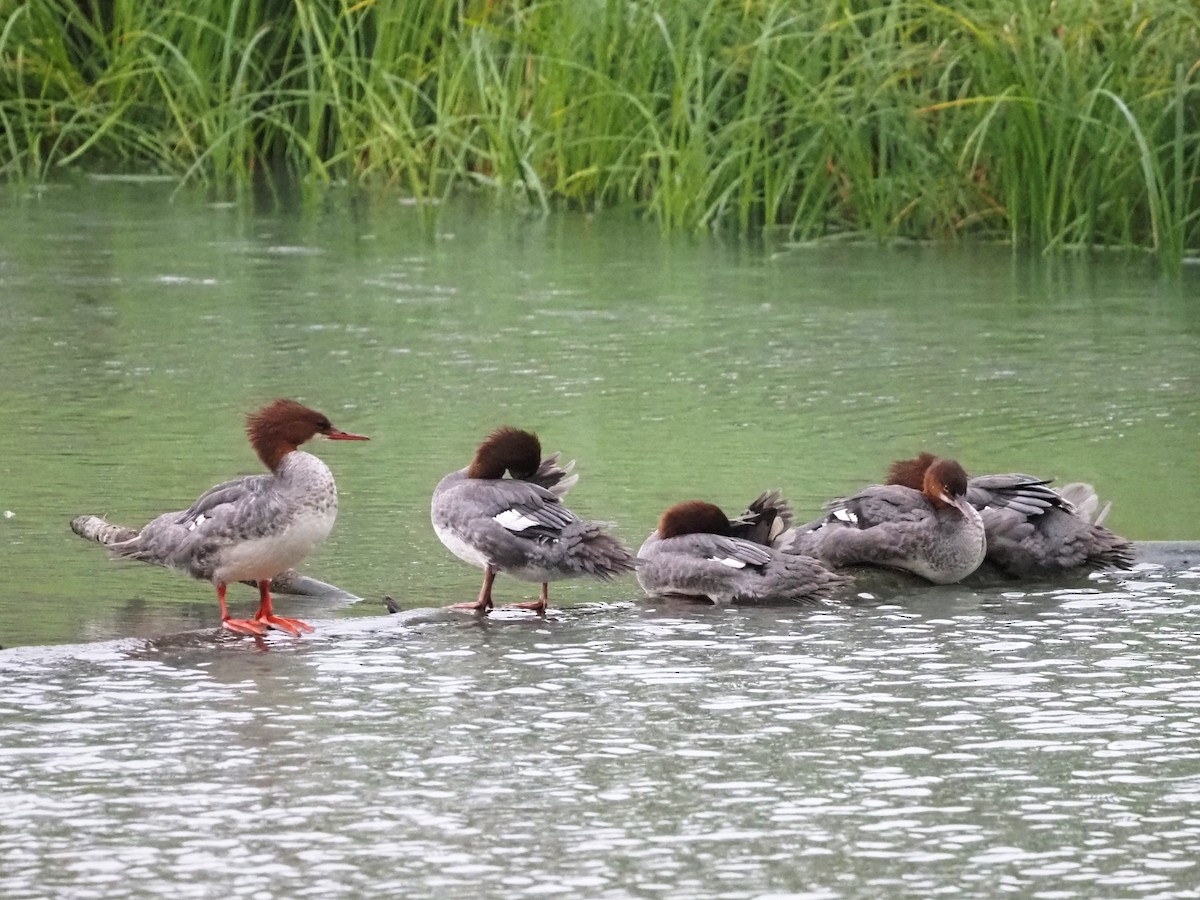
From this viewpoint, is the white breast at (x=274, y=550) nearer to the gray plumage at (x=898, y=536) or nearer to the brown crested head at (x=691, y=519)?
the brown crested head at (x=691, y=519)

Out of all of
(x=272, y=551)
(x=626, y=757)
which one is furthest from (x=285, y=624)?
(x=626, y=757)

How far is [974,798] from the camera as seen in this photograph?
4.67 metres

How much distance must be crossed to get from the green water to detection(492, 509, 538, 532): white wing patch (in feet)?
1.25

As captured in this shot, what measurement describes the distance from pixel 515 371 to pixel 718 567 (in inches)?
154

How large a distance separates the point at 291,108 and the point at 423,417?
8.31m

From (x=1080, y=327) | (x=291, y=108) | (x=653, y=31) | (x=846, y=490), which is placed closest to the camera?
(x=846, y=490)

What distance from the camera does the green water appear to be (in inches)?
291

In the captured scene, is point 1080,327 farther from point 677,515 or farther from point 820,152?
point 677,515

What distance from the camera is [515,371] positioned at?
1019 cm

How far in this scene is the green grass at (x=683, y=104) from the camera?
507 inches

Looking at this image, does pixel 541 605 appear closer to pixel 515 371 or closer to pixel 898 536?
pixel 898 536

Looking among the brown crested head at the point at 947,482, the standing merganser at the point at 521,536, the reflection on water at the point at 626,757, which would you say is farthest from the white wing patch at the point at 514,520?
the brown crested head at the point at 947,482

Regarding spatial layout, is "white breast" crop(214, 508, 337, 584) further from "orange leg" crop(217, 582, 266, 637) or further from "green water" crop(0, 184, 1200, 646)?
"green water" crop(0, 184, 1200, 646)

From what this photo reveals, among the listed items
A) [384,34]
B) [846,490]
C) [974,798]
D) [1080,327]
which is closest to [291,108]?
[384,34]
